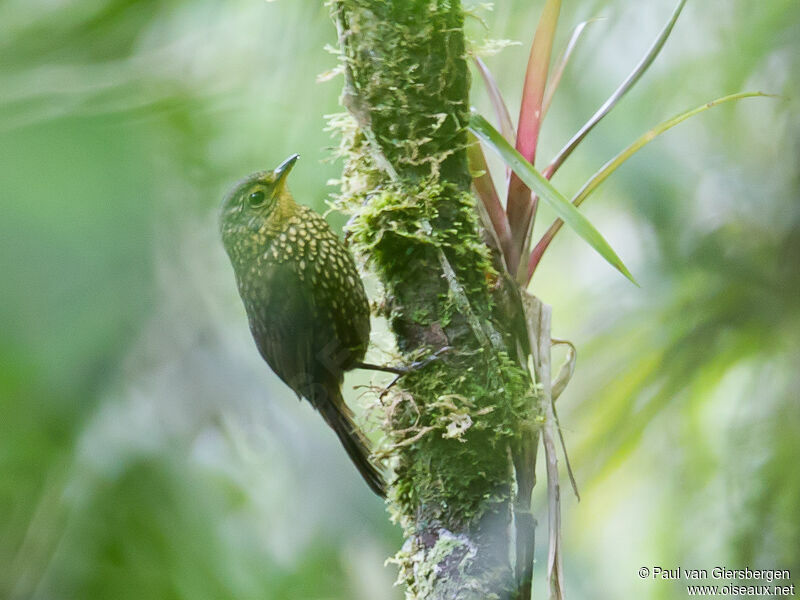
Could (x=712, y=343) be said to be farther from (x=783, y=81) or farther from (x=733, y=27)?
(x=733, y=27)

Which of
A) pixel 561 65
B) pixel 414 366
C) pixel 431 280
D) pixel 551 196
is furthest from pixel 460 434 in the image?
pixel 561 65

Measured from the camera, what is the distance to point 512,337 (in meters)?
1.27

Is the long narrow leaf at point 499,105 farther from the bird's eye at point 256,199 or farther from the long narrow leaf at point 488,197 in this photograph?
the bird's eye at point 256,199

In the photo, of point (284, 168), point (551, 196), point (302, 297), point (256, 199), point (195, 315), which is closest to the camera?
point (195, 315)


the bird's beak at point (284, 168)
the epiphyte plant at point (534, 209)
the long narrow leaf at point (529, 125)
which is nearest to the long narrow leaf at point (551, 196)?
the epiphyte plant at point (534, 209)

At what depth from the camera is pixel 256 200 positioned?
1.46m

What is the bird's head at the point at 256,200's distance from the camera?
3.52ft

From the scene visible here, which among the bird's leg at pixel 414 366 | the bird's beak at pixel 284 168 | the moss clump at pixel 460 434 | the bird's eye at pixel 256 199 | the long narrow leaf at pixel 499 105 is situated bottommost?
the moss clump at pixel 460 434

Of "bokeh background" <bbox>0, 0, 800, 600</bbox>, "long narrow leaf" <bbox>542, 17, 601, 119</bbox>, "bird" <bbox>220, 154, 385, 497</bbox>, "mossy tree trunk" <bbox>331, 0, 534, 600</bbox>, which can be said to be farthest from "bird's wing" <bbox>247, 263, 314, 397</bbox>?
"long narrow leaf" <bbox>542, 17, 601, 119</bbox>

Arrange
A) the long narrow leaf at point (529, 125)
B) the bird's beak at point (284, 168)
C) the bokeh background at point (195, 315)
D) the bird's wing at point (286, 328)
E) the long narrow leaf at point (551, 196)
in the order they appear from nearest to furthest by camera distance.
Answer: the bokeh background at point (195, 315) < the bird's beak at point (284, 168) < the long narrow leaf at point (551, 196) < the long narrow leaf at point (529, 125) < the bird's wing at point (286, 328)

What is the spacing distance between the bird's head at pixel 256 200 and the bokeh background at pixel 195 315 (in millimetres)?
49

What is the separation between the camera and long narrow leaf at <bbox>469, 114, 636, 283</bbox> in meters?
1.17

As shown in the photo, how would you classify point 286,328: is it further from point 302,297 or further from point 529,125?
point 529,125

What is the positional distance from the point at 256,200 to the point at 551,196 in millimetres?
608
